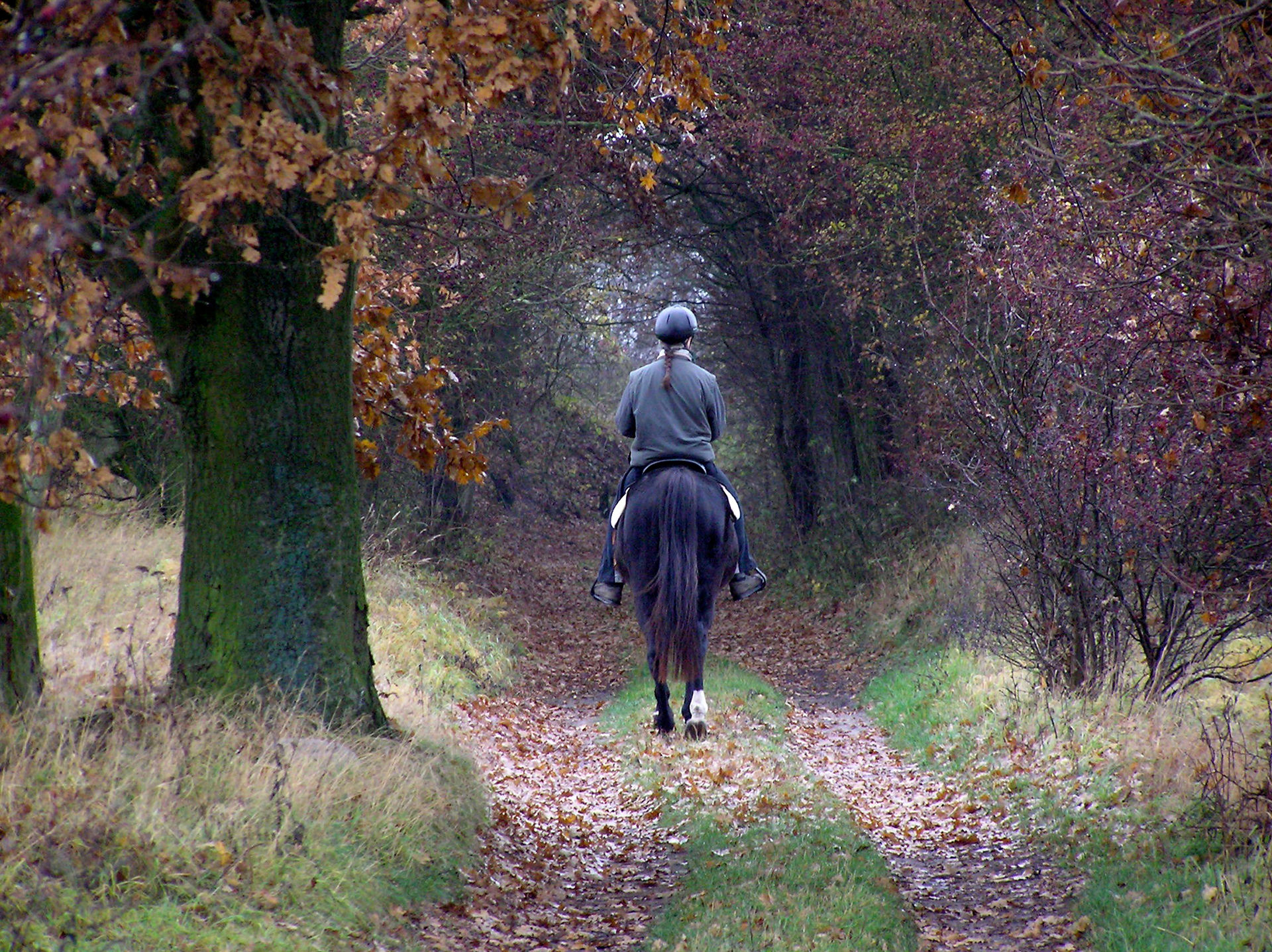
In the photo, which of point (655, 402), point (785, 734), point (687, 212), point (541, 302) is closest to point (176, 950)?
point (655, 402)

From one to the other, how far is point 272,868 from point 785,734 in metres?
5.86

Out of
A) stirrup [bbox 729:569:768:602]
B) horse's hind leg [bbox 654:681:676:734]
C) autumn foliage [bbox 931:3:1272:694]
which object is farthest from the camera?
stirrup [bbox 729:569:768:602]

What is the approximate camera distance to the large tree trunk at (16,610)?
555cm

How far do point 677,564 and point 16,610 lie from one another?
14.4 ft

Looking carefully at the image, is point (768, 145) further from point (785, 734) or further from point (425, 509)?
point (785, 734)

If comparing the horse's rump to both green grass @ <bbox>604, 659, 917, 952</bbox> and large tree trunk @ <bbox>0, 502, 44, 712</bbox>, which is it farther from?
large tree trunk @ <bbox>0, 502, 44, 712</bbox>

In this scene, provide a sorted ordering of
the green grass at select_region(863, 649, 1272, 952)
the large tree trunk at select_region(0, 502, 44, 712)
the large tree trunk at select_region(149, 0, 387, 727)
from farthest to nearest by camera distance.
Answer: the large tree trunk at select_region(149, 0, 387, 727), the large tree trunk at select_region(0, 502, 44, 712), the green grass at select_region(863, 649, 1272, 952)

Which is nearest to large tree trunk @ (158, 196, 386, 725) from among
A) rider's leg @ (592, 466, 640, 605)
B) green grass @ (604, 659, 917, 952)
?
green grass @ (604, 659, 917, 952)

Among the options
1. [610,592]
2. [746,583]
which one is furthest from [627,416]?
[746,583]

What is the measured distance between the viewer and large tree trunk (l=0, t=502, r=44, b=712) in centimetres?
555

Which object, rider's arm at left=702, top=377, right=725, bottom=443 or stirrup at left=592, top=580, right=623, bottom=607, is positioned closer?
rider's arm at left=702, top=377, right=725, bottom=443

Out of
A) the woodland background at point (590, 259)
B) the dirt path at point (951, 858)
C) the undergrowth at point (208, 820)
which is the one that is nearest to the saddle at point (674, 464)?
the woodland background at point (590, 259)

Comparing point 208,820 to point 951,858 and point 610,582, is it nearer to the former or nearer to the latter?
point 951,858

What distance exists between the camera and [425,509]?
1884cm
